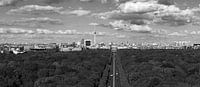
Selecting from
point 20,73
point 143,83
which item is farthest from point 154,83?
point 20,73

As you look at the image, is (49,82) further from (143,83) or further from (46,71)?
(46,71)

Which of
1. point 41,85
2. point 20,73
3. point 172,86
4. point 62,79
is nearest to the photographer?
point 172,86

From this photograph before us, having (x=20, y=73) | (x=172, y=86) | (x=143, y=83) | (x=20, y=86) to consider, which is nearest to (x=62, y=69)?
(x=20, y=73)

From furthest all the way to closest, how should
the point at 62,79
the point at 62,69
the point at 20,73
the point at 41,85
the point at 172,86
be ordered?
the point at 62,69
the point at 20,73
the point at 62,79
the point at 41,85
the point at 172,86

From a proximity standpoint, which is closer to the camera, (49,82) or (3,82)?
(49,82)

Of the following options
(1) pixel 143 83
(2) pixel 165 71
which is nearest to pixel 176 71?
(2) pixel 165 71

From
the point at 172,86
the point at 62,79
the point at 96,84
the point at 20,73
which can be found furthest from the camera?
the point at 20,73

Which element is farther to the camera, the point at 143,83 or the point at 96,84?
the point at 96,84

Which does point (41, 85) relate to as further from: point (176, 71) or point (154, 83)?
point (176, 71)

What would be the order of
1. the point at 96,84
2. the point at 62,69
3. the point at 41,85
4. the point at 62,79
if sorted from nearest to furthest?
the point at 41,85 → the point at 62,79 → the point at 96,84 → the point at 62,69
